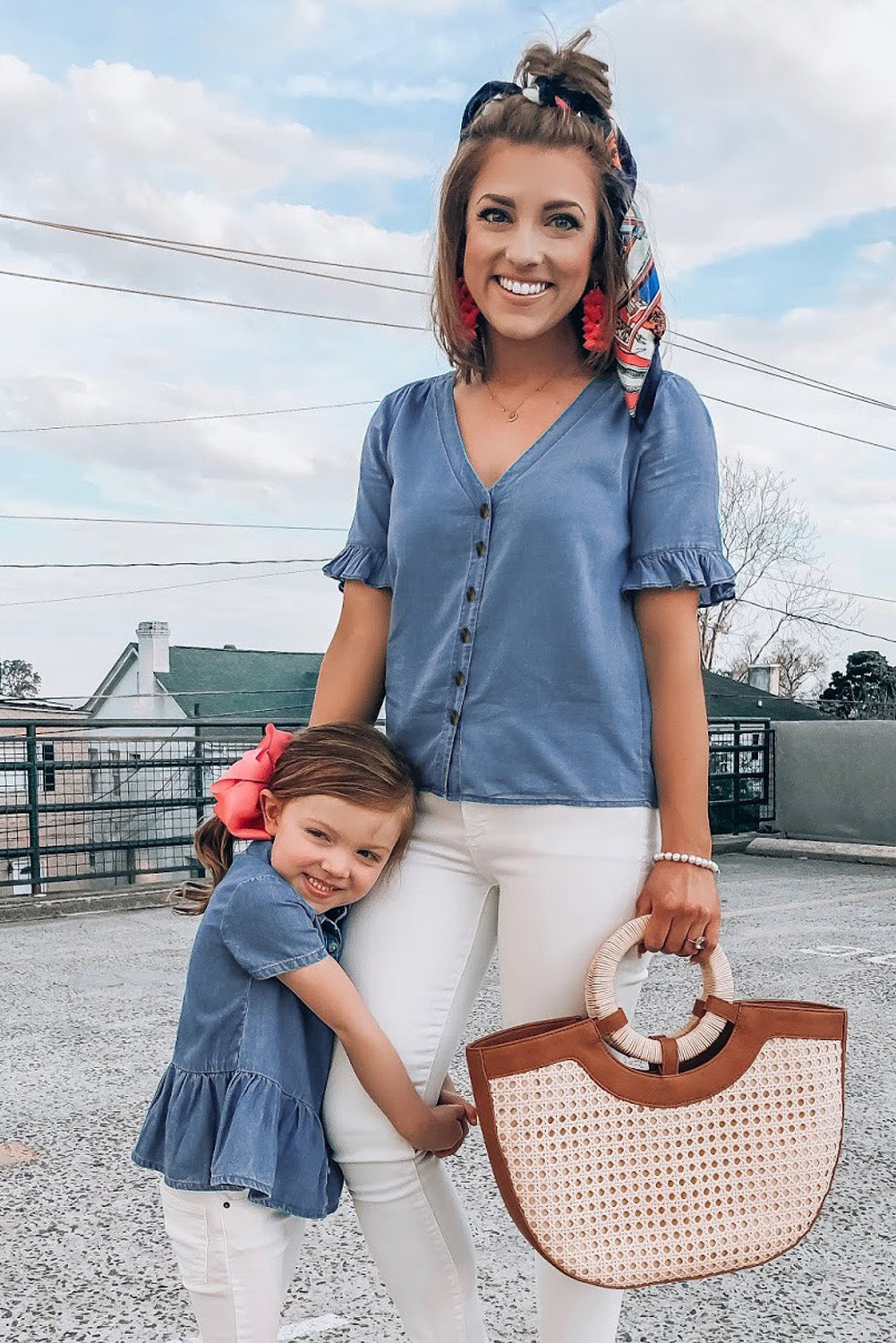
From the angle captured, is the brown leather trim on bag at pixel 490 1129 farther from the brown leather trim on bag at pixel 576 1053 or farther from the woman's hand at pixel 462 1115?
the woman's hand at pixel 462 1115

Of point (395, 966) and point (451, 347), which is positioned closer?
point (395, 966)

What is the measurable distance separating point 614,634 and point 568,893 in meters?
0.33

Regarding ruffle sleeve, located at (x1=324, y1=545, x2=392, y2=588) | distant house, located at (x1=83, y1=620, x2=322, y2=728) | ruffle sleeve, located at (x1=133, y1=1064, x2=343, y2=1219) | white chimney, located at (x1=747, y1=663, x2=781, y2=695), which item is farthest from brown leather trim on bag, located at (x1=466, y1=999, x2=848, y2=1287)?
white chimney, located at (x1=747, y1=663, x2=781, y2=695)

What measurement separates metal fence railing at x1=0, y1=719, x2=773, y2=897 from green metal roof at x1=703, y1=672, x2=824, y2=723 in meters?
16.1

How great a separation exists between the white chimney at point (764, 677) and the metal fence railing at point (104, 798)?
68.3 ft

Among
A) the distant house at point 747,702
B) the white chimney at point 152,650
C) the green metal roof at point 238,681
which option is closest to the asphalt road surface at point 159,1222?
the distant house at point 747,702

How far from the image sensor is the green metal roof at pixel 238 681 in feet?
83.7

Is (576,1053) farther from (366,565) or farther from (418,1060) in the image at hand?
(366,565)

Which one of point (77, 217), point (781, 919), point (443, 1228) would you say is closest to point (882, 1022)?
point (781, 919)

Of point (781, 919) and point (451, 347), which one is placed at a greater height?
point (451, 347)

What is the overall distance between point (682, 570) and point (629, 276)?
15.9 inches

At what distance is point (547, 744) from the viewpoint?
5.02ft

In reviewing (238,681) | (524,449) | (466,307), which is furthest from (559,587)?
(238,681)

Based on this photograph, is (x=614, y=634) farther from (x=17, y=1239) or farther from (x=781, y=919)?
(x=781, y=919)
